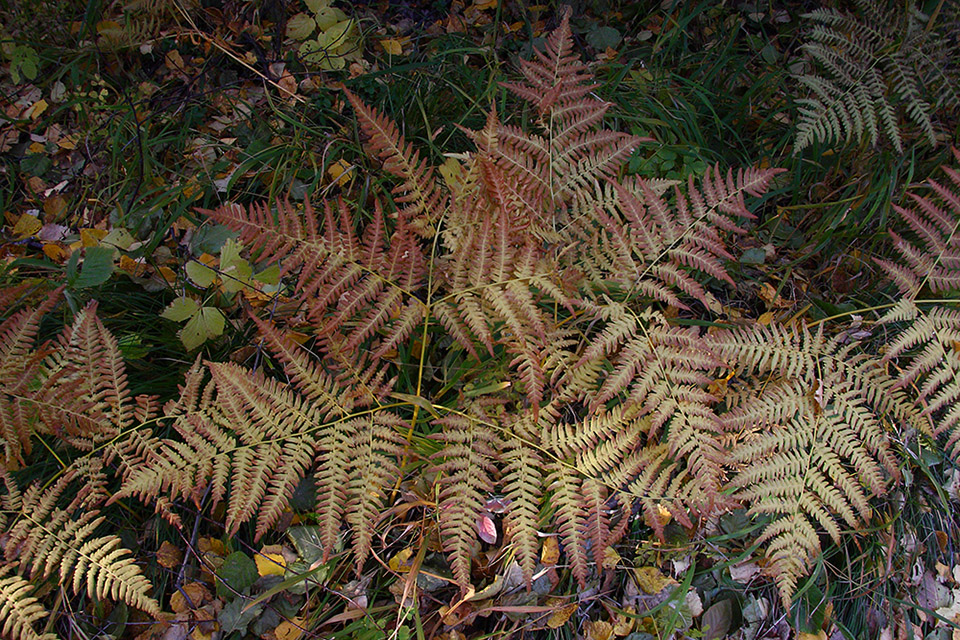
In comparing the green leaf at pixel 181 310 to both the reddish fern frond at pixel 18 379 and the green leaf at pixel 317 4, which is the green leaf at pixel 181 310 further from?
the green leaf at pixel 317 4

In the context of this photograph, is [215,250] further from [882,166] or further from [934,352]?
[882,166]

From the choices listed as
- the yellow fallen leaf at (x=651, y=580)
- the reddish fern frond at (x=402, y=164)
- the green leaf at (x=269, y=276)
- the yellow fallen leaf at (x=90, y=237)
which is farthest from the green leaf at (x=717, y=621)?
the yellow fallen leaf at (x=90, y=237)

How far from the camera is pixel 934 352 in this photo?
245 centimetres

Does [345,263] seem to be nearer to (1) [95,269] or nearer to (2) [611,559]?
(1) [95,269]

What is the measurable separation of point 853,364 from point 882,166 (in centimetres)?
125

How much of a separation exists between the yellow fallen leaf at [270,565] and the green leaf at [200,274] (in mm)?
1281

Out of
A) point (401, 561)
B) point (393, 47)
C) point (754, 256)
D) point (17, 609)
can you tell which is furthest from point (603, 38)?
point (17, 609)

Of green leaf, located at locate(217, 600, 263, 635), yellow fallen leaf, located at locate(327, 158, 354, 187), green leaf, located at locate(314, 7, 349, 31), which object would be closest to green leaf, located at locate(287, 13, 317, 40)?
green leaf, located at locate(314, 7, 349, 31)

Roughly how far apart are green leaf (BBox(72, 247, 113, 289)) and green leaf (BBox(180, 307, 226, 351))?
0.41m

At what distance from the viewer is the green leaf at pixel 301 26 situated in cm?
348

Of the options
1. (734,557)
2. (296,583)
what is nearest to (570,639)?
(734,557)

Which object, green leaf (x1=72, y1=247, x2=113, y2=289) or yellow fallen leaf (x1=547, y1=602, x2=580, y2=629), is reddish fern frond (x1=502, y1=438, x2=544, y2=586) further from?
green leaf (x1=72, y1=247, x2=113, y2=289)

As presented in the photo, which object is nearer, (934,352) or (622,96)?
(934,352)

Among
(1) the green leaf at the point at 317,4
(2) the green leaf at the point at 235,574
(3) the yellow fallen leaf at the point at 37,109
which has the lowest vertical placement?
(2) the green leaf at the point at 235,574
